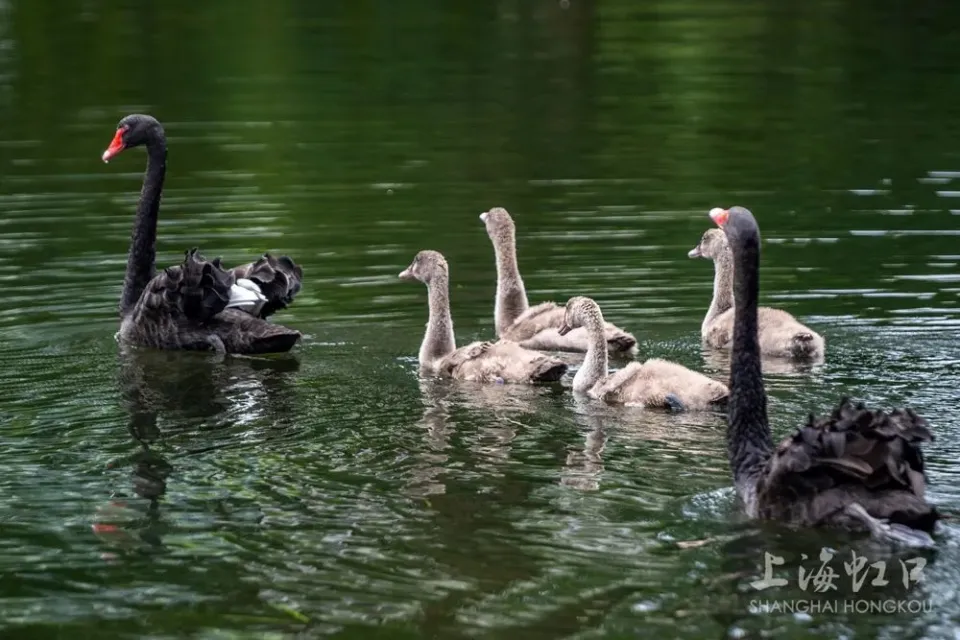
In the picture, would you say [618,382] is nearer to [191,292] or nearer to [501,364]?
[501,364]

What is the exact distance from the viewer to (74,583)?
664 cm

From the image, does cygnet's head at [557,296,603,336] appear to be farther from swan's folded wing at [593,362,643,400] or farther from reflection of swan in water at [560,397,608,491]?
reflection of swan in water at [560,397,608,491]

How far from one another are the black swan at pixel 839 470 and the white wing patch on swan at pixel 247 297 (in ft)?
15.9

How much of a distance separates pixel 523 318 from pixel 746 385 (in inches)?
159

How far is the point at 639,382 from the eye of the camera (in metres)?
9.40

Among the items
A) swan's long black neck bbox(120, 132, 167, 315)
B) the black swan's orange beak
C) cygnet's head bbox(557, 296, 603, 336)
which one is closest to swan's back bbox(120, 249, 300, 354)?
swan's long black neck bbox(120, 132, 167, 315)

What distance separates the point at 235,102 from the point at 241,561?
18483 millimetres

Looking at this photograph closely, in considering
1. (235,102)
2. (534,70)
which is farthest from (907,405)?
(534,70)

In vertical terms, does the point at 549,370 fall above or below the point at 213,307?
below

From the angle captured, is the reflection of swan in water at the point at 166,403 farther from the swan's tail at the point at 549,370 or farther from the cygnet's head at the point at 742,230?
the cygnet's head at the point at 742,230

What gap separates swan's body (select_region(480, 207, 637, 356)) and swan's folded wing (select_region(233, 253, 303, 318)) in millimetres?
1484

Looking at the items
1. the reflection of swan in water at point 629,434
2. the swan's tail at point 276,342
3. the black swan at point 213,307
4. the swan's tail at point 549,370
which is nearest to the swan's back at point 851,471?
the reflection of swan in water at point 629,434

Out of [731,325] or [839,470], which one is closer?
[839,470]

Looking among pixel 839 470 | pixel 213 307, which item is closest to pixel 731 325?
pixel 213 307
